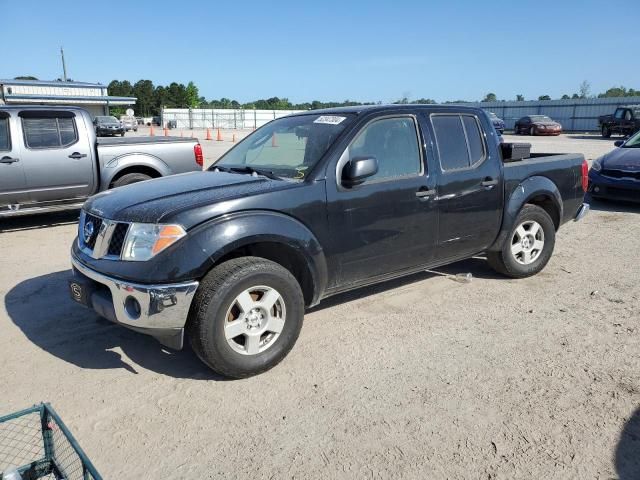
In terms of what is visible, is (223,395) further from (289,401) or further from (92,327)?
(92,327)

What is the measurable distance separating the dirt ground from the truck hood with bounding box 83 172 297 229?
1.11 metres

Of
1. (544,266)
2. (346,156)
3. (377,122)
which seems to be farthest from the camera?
(544,266)

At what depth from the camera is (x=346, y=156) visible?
13.0 ft

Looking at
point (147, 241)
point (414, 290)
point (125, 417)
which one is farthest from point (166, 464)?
point (414, 290)

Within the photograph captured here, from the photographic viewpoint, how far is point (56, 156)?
25.2 feet

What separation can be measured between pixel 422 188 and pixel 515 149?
1.60m

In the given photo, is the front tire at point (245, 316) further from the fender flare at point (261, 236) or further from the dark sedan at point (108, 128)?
the dark sedan at point (108, 128)

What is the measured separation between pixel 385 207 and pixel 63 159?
5719 mm

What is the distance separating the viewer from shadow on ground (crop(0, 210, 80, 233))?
810 cm

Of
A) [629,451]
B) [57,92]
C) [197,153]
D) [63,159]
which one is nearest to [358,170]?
[629,451]

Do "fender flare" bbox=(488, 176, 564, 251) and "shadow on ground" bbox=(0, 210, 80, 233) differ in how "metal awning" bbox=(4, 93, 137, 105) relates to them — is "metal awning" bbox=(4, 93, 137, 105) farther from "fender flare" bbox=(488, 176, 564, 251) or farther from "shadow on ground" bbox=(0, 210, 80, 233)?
"fender flare" bbox=(488, 176, 564, 251)

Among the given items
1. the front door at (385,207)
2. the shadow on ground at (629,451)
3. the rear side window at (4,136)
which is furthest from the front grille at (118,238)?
the rear side window at (4,136)

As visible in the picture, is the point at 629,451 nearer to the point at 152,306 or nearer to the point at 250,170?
the point at 152,306

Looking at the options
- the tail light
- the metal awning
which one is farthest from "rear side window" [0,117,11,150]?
the metal awning
